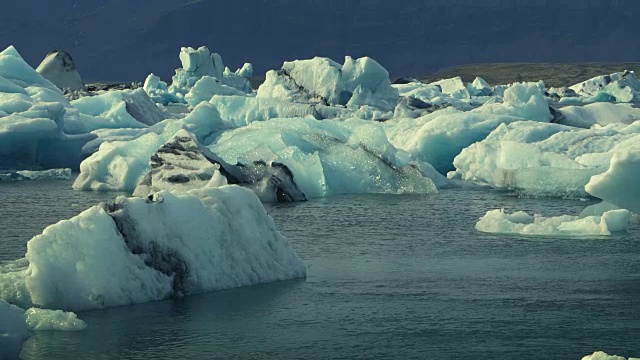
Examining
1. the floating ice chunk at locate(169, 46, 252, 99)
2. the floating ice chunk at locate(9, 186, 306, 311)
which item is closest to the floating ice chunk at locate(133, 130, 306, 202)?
the floating ice chunk at locate(9, 186, 306, 311)

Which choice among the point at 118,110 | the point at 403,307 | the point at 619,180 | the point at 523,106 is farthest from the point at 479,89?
the point at 403,307

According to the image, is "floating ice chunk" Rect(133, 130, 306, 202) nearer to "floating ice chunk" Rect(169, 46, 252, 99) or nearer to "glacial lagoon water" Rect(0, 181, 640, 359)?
"glacial lagoon water" Rect(0, 181, 640, 359)

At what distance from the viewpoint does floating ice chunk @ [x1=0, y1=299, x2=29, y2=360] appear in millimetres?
7211

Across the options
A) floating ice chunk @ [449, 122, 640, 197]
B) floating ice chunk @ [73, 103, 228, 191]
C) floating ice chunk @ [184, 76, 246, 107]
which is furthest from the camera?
floating ice chunk @ [184, 76, 246, 107]

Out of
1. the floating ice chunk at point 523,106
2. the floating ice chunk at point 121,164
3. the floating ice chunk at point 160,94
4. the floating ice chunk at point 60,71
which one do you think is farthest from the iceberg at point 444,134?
the floating ice chunk at point 160,94

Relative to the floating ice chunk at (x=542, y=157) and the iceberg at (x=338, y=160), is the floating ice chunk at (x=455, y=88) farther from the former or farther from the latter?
the iceberg at (x=338, y=160)

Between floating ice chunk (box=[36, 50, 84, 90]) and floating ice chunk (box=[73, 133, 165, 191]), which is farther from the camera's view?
floating ice chunk (box=[36, 50, 84, 90])

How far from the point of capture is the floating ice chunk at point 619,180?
41.5ft

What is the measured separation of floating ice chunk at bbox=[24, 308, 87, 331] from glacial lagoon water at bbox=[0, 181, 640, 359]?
0.28 ft

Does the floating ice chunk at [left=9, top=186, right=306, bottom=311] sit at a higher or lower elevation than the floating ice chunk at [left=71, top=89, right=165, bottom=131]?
lower

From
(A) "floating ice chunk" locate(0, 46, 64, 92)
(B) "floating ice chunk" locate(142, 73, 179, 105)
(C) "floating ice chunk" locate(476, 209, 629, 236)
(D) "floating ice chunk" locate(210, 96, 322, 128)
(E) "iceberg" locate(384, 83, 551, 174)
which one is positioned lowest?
(C) "floating ice chunk" locate(476, 209, 629, 236)

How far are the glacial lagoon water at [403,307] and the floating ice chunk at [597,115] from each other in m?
14.8

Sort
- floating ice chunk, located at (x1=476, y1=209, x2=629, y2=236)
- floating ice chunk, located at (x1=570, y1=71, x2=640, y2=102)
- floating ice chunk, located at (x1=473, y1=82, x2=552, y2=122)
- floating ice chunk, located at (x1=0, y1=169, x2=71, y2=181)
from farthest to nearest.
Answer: floating ice chunk, located at (x1=570, y1=71, x2=640, y2=102) < floating ice chunk, located at (x1=473, y1=82, x2=552, y2=122) < floating ice chunk, located at (x1=0, y1=169, x2=71, y2=181) < floating ice chunk, located at (x1=476, y1=209, x2=629, y2=236)

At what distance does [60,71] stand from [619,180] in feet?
129
